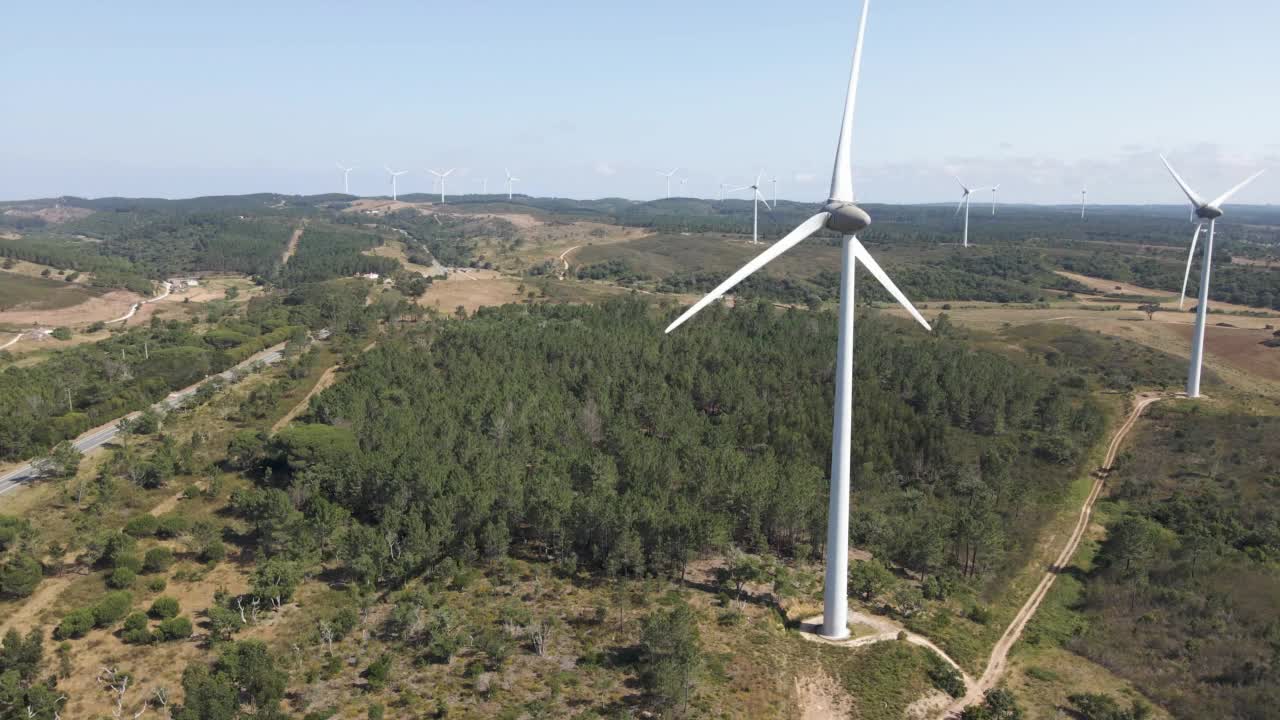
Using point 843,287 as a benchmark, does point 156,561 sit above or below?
below

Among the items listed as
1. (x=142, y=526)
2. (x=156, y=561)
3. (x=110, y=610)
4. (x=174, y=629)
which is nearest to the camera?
(x=174, y=629)

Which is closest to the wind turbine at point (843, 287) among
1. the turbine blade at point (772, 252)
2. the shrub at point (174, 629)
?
the turbine blade at point (772, 252)

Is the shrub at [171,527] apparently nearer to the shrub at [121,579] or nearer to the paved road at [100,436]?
the shrub at [121,579]

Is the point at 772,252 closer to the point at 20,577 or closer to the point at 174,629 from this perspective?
the point at 174,629

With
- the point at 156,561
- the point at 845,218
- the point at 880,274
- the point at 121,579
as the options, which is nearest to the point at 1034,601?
the point at 880,274

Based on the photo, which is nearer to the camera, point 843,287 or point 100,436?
point 843,287

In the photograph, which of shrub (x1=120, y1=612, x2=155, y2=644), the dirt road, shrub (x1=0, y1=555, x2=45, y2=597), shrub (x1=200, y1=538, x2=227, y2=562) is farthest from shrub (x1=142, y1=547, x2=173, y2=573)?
the dirt road

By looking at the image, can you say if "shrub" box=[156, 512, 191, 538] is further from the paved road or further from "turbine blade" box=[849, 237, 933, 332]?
"turbine blade" box=[849, 237, 933, 332]
